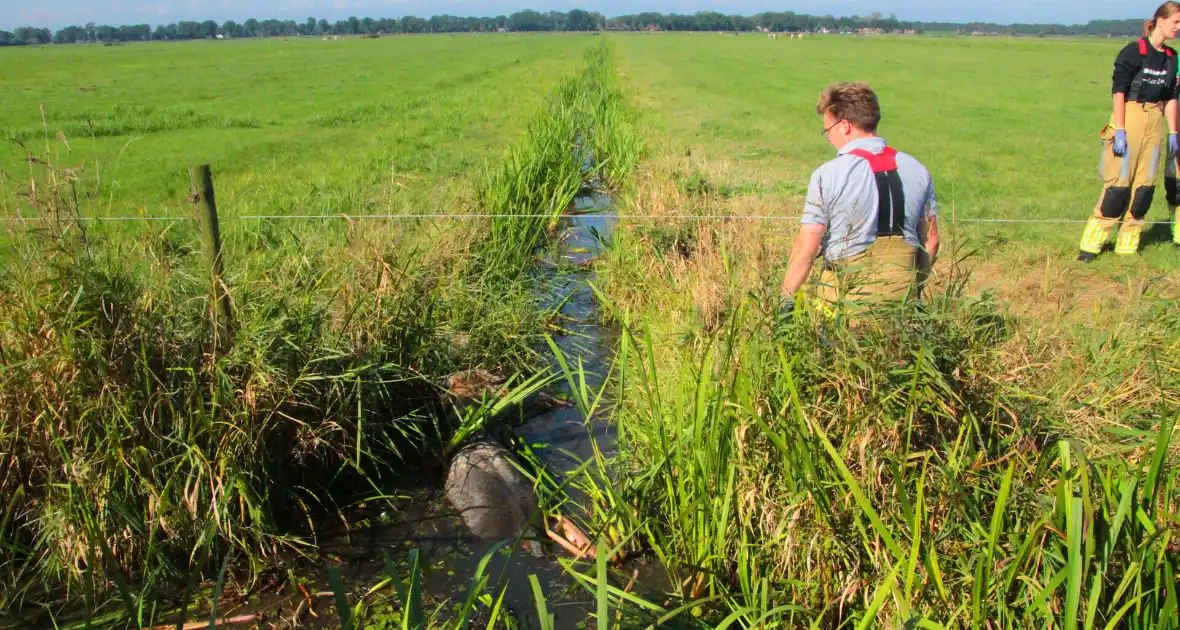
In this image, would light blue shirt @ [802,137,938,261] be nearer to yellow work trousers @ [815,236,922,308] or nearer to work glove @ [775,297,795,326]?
yellow work trousers @ [815,236,922,308]

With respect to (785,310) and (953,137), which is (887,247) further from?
(953,137)

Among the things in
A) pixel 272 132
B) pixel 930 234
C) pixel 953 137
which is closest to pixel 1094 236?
pixel 930 234

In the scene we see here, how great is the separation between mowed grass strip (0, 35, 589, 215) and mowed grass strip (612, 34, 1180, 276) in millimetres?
3180

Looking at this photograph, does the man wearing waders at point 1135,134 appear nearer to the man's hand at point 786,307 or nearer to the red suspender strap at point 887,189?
the red suspender strap at point 887,189

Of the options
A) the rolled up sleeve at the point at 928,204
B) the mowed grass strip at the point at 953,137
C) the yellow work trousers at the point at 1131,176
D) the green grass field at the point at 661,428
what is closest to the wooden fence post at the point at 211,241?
the green grass field at the point at 661,428

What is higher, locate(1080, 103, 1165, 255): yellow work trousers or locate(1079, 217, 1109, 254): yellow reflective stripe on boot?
locate(1080, 103, 1165, 255): yellow work trousers

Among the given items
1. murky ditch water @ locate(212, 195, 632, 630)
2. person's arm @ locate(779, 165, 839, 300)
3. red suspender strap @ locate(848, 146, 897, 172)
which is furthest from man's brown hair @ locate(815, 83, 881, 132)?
murky ditch water @ locate(212, 195, 632, 630)

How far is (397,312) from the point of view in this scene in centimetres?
445

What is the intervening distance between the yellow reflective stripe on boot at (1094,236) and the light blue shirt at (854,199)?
12.6ft

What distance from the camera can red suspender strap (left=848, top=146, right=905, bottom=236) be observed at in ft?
12.0

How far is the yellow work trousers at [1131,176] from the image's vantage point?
21.5 feet

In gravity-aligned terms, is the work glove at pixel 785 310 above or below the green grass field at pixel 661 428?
above

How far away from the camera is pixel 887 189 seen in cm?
365

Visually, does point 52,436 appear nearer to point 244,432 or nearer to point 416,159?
point 244,432
